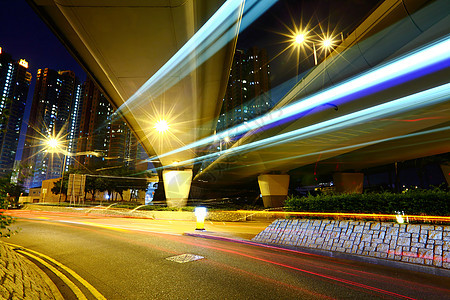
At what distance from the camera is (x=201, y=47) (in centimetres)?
1105

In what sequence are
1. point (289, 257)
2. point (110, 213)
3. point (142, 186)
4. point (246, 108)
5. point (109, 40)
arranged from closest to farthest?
point (289, 257), point (109, 40), point (110, 213), point (142, 186), point (246, 108)

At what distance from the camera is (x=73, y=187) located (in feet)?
95.7

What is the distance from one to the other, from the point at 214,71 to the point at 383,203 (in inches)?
379

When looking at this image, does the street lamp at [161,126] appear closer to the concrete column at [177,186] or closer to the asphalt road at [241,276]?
the concrete column at [177,186]

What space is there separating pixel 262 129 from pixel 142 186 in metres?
58.5

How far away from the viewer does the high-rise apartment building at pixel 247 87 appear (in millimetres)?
119375

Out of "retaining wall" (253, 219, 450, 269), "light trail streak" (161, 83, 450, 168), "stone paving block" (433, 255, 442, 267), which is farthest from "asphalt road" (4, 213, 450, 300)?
"light trail streak" (161, 83, 450, 168)

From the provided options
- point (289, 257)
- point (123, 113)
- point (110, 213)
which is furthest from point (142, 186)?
point (289, 257)

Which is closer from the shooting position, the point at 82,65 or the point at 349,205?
the point at 349,205

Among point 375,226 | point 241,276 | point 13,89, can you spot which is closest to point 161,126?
point 241,276

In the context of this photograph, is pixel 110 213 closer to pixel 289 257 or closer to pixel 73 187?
pixel 73 187

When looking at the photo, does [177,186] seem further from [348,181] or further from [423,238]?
[423,238]

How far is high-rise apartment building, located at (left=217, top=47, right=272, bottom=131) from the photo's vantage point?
119 metres

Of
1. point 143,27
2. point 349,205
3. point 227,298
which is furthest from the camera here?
point 143,27
